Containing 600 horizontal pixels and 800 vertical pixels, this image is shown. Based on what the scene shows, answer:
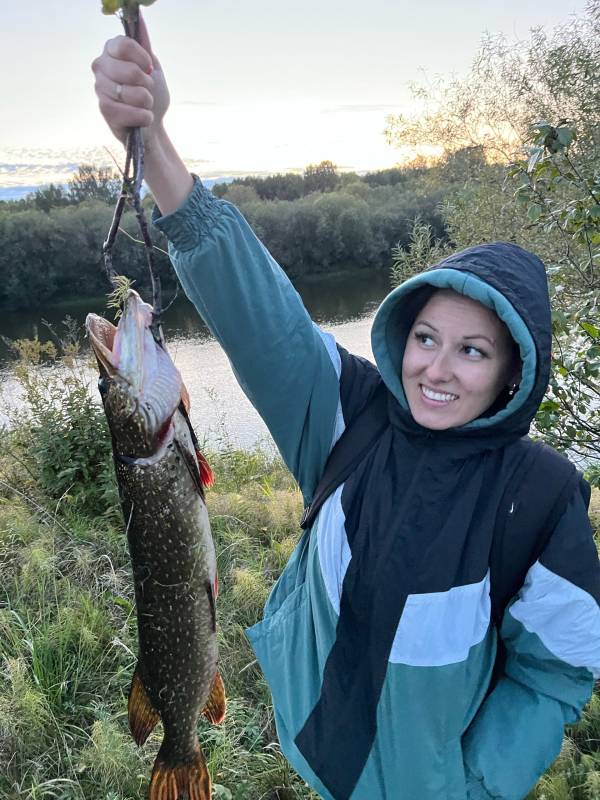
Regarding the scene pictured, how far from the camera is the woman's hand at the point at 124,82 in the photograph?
43.3 inches

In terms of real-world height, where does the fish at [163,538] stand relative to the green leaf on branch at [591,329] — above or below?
below

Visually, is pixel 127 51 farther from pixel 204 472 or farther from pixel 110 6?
pixel 204 472

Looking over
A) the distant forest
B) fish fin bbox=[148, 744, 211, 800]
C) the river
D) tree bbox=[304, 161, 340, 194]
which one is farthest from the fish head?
tree bbox=[304, 161, 340, 194]

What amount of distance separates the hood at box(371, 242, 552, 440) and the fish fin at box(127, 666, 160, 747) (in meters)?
1.11

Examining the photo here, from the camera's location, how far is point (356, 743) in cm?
145

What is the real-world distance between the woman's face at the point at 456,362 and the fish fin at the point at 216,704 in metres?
1.07

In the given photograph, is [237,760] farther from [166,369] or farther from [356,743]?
[166,369]

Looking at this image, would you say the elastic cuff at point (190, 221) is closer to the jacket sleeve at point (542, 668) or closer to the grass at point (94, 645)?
the jacket sleeve at point (542, 668)

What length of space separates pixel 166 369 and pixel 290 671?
88 centimetres

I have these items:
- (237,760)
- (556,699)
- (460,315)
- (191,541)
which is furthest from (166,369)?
(237,760)

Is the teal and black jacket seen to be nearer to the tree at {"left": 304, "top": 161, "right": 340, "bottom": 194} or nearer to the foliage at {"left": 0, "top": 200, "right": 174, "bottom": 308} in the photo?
the foliage at {"left": 0, "top": 200, "right": 174, "bottom": 308}

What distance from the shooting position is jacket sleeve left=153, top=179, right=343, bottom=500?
1320 mm

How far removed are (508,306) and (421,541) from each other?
1.96 feet

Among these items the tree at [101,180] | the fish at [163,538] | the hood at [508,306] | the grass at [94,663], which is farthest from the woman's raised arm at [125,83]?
the grass at [94,663]
